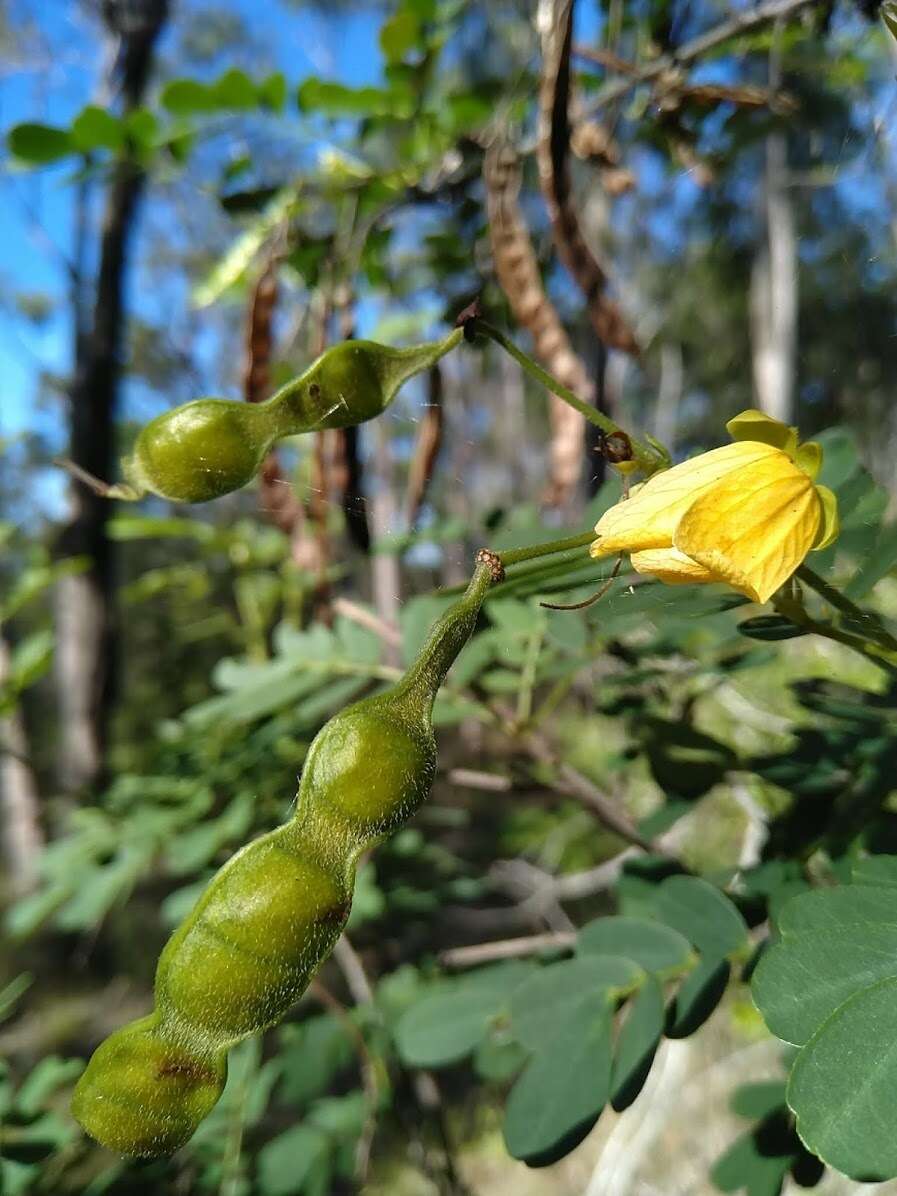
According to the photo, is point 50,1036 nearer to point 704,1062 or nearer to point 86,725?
point 86,725

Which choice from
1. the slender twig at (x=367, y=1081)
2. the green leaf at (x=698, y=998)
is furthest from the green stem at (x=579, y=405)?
the slender twig at (x=367, y=1081)

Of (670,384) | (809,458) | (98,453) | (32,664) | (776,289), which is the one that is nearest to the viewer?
(809,458)

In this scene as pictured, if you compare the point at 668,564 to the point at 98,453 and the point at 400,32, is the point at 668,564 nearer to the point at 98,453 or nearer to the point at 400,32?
the point at 400,32

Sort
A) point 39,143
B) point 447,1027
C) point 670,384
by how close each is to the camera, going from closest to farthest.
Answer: point 447,1027, point 39,143, point 670,384

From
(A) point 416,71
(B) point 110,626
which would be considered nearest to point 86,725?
(B) point 110,626

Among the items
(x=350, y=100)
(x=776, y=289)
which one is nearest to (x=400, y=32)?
(x=350, y=100)
